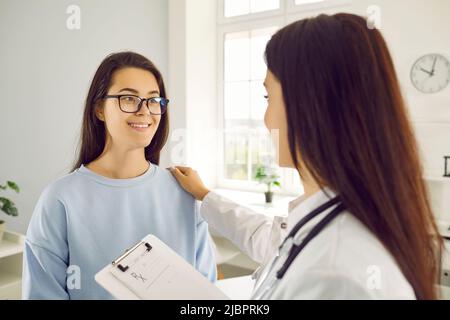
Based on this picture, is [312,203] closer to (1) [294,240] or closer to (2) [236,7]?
(1) [294,240]

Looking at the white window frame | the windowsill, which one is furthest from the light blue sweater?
the white window frame

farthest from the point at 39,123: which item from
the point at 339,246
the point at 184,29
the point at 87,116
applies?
the point at 339,246

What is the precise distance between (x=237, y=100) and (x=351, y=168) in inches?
114

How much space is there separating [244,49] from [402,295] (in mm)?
3058

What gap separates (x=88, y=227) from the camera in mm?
1044

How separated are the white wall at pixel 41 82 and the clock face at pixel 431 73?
221cm

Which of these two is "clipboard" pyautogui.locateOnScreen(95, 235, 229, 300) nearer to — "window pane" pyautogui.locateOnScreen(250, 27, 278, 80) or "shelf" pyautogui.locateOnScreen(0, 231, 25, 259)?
"shelf" pyautogui.locateOnScreen(0, 231, 25, 259)

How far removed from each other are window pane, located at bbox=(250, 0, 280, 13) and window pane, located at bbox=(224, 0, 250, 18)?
55 mm

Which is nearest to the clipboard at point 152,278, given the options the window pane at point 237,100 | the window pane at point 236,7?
the window pane at point 237,100

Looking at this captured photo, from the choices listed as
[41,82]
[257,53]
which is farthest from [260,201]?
[41,82]

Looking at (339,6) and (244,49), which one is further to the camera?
(244,49)

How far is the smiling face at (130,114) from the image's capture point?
107 centimetres

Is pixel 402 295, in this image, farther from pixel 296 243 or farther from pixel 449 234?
pixel 449 234
